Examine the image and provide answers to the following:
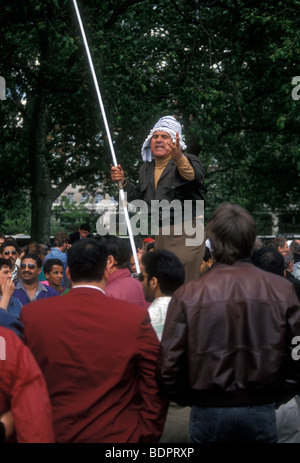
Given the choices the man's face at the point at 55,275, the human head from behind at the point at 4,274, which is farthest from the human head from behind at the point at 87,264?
the man's face at the point at 55,275

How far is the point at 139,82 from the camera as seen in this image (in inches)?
605

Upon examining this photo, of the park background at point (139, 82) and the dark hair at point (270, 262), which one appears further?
the park background at point (139, 82)

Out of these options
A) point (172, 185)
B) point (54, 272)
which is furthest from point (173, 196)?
point (54, 272)

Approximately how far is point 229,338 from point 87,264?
2.82 feet

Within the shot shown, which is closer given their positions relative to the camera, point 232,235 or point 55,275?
point 232,235

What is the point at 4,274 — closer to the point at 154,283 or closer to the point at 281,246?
the point at 154,283

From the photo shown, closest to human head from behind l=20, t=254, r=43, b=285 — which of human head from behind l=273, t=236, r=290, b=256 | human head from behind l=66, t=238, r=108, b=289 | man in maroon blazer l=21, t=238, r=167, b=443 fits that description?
human head from behind l=273, t=236, r=290, b=256

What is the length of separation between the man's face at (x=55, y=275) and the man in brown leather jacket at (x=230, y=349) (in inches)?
234

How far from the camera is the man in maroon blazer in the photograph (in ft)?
11.4

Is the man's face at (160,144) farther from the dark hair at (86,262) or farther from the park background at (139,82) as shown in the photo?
the park background at (139,82)

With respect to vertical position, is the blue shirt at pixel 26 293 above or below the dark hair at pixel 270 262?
below

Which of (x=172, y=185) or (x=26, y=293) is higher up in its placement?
(x=172, y=185)

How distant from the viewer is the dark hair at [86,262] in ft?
12.4

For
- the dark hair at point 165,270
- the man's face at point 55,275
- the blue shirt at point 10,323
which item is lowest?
the man's face at point 55,275
